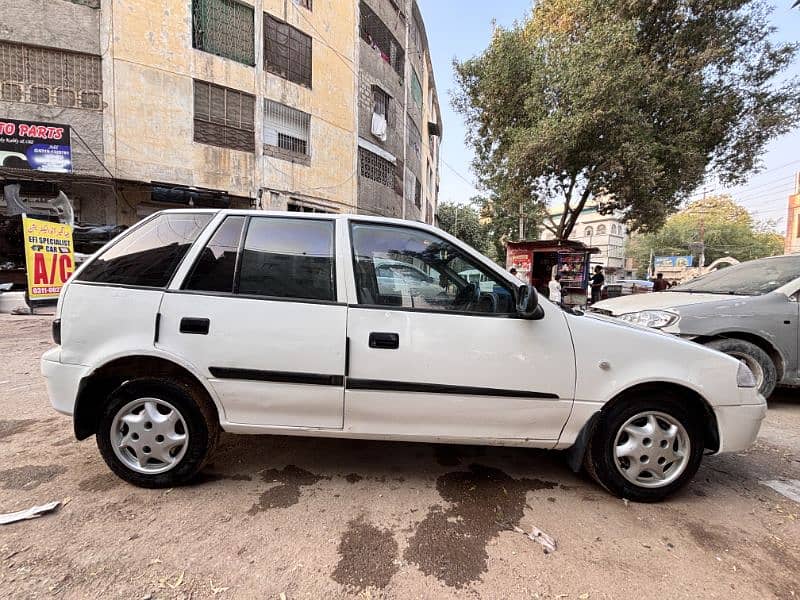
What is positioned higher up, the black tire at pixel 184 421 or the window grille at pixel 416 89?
the window grille at pixel 416 89

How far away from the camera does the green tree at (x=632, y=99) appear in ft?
32.6

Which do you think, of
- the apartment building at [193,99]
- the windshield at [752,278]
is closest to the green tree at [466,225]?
the apartment building at [193,99]

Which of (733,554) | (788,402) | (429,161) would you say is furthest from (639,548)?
(429,161)

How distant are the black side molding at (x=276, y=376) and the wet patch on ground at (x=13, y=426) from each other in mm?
2256

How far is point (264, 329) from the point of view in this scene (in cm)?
230

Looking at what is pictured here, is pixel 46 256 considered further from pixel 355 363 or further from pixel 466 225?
pixel 466 225

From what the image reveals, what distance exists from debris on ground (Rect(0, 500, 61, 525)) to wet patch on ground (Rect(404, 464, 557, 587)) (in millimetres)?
2015

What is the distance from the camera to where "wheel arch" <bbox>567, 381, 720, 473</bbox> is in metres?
2.37

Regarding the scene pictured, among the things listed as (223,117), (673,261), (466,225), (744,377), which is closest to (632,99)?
(744,377)

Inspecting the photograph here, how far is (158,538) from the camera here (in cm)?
201

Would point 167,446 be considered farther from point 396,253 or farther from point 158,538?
point 396,253

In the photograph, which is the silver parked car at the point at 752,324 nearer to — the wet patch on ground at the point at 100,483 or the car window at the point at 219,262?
the car window at the point at 219,262

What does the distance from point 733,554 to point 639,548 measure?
47cm

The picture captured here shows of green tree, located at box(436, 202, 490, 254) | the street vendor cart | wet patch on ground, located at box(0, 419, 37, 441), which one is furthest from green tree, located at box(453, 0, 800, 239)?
green tree, located at box(436, 202, 490, 254)
